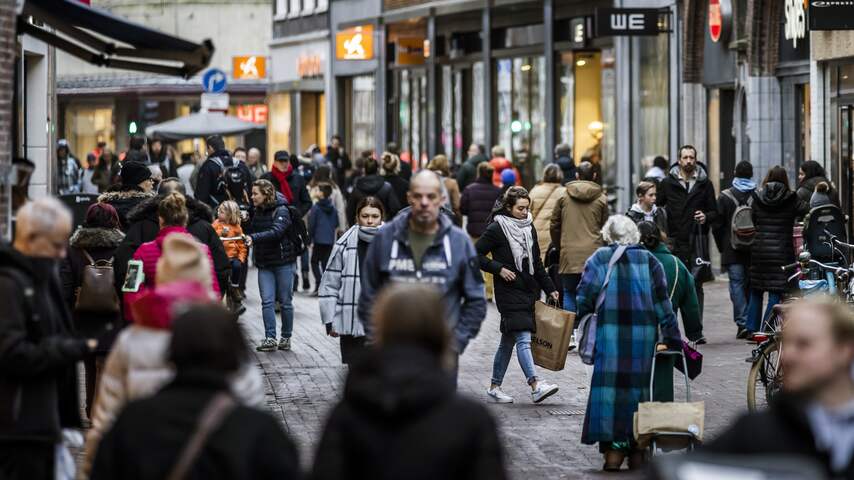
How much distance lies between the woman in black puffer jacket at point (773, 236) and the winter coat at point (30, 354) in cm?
1081

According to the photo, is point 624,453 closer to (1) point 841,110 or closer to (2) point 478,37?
(1) point 841,110

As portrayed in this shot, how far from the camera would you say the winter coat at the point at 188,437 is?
5199 mm

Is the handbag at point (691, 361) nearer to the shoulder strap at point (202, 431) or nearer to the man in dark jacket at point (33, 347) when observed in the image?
the man in dark jacket at point (33, 347)

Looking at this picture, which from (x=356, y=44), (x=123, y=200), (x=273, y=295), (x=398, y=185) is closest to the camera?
(x=123, y=200)

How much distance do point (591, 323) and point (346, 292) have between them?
2064mm

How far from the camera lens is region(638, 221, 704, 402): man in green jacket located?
1111 cm

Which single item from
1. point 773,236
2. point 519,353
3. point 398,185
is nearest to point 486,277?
point 398,185

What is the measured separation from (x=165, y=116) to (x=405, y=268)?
178 feet

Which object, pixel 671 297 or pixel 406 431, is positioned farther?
pixel 671 297

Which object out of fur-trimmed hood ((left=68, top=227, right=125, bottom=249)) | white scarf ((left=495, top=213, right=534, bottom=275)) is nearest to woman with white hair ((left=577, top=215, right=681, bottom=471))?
white scarf ((left=495, top=213, right=534, bottom=275))

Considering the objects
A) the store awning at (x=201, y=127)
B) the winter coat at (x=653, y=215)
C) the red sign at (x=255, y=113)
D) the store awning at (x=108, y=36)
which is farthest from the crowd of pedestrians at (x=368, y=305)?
the red sign at (x=255, y=113)

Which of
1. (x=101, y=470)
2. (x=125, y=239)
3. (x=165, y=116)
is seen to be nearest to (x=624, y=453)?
(x=125, y=239)

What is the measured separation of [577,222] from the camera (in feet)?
57.1

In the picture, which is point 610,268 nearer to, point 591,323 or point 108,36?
point 591,323
